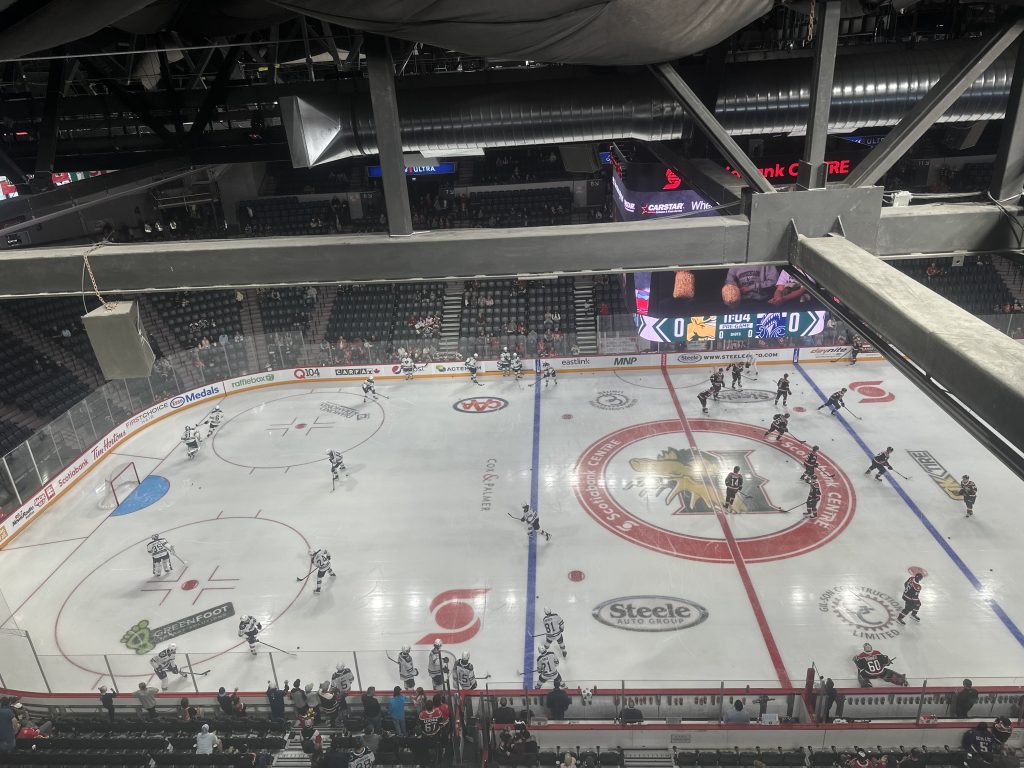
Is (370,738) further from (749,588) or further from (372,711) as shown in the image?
(749,588)

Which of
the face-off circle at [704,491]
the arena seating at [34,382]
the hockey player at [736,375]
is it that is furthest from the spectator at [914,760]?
the arena seating at [34,382]

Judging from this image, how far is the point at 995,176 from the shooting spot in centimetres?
508

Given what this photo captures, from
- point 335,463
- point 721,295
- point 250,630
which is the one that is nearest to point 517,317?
point 721,295

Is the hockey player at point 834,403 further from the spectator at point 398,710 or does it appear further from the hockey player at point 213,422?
the hockey player at point 213,422

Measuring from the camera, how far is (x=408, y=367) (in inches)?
898

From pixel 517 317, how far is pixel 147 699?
17.9m

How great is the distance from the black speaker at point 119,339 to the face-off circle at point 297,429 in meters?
12.1

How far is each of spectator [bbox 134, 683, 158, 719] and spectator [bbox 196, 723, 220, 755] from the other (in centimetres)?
122

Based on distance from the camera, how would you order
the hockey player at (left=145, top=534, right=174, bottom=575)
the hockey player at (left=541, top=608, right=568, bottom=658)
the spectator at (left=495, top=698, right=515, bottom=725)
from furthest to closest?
1. the hockey player at (left=145, top=534, right=174, bottom=575)
2. the hockey player at (left=541, top=608, right=568, bottom=658)
3. the spectator at (left=495, top=698, right=515, bottom=725)

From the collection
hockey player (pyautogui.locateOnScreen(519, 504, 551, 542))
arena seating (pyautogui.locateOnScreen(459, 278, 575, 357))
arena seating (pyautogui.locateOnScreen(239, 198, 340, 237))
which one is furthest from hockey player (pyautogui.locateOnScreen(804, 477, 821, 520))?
arena seating (pyautogui.locateOnScreen(239, 198, 340, 237))

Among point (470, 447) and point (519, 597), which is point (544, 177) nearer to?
point (470, 447)

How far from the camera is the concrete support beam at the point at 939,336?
2.63m

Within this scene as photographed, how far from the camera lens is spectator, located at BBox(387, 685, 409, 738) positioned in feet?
31.1

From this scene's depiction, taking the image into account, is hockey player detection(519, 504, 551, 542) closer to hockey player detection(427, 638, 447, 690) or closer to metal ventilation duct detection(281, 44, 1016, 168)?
hockey player detection(427, 638, 447, 690)
